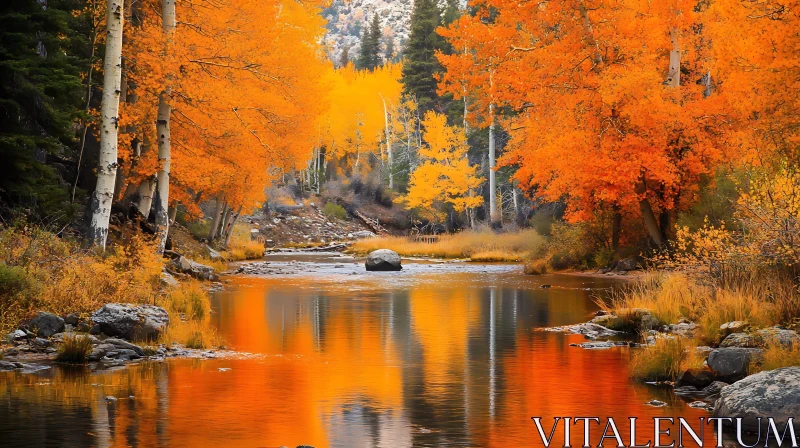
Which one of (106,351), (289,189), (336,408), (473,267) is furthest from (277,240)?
(336,408)

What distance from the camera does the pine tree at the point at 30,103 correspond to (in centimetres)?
2031

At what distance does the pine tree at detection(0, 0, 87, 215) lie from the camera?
2031cm

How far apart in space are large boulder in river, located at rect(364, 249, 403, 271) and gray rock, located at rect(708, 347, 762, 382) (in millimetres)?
26650

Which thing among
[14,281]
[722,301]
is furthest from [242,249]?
[722,301]

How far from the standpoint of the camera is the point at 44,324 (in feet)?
49.7

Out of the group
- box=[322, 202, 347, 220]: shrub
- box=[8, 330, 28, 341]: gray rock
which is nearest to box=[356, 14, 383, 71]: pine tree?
box=[322, 202, 347, 220]: shrub

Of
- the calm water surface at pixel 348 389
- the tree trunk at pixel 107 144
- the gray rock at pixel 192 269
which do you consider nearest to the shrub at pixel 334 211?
the gray rock at pixel 192 269

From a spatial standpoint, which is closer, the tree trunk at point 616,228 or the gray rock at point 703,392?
the gray rock at point 703,392

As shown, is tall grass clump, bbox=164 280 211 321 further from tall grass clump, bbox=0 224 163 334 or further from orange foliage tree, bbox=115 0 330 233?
orange foliage tree, bbox=115 0 330 233

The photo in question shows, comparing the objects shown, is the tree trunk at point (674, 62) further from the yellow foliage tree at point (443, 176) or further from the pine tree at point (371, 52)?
the pine tree at point (371, 52)

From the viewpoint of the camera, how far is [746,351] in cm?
1245

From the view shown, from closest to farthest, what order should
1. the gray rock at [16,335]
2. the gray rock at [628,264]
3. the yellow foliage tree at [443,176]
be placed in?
the gray rock at [16,335], the gray rock at [628,264], the yellow foliage tree at [443,176]

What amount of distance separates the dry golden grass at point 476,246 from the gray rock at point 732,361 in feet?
98.5

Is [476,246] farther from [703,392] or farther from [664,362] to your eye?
[703,392]
